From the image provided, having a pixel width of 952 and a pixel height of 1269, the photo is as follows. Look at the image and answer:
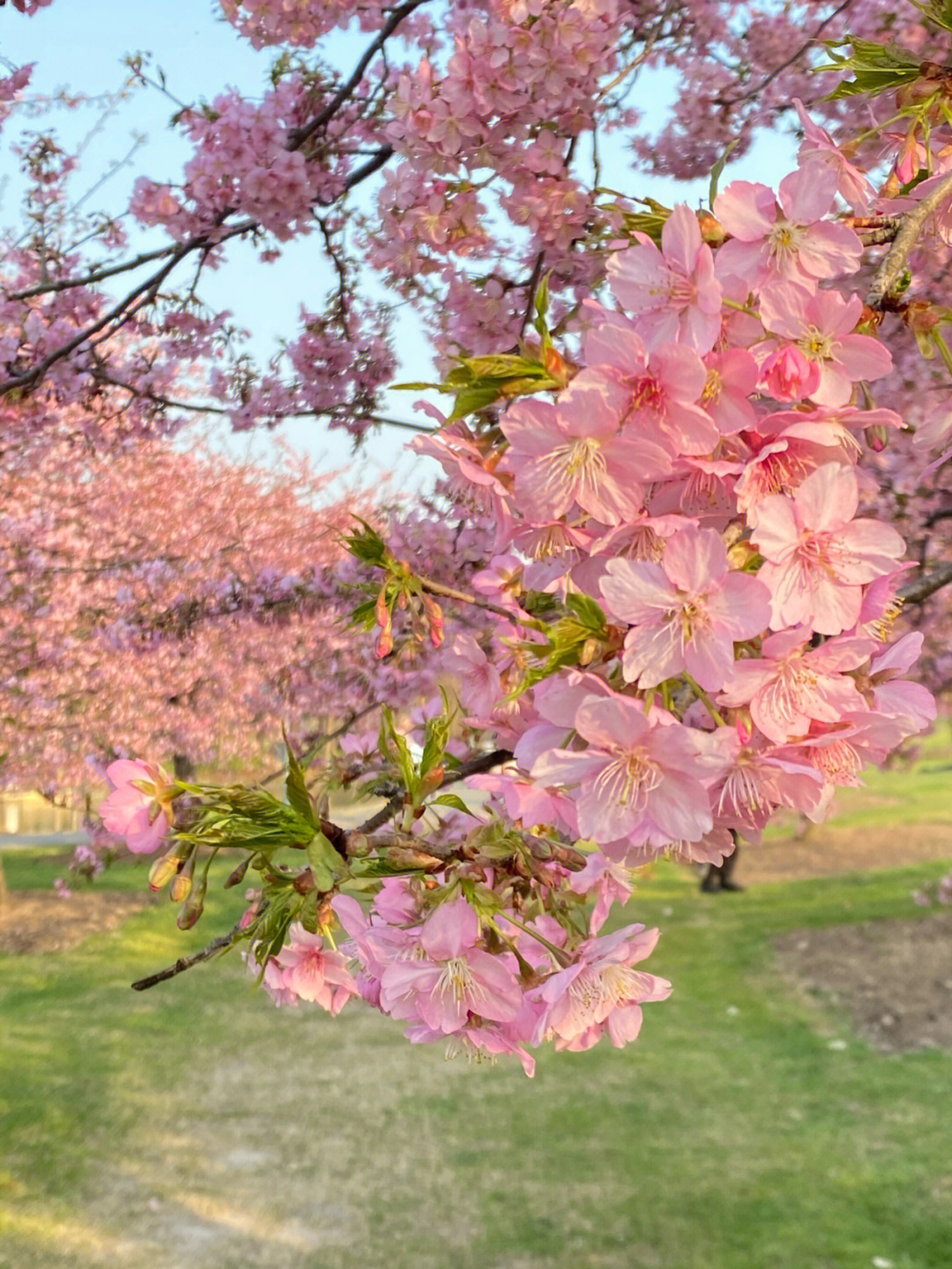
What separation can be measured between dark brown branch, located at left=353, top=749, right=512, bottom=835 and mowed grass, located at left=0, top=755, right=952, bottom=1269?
4791 millimetres

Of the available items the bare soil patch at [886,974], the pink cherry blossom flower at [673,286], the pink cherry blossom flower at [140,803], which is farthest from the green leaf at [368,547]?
the bare soil patch at [886,974]

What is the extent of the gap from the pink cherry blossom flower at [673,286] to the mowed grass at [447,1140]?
562 cm

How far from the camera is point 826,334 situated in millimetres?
744

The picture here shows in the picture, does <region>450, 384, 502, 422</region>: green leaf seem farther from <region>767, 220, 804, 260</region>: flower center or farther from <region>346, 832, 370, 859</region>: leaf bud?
<region>346, 832, 370, 859</region>: leaf bud

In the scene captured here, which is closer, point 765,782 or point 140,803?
point 765,782

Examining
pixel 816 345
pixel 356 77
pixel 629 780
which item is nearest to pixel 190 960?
pixel 629 780

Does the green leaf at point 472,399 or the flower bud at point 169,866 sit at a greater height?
the green leaf at point 472,399

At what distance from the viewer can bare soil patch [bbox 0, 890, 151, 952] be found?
10867mm

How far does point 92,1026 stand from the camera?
8.73 m

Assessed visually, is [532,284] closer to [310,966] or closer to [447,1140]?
[310,966]

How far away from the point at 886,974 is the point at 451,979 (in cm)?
920

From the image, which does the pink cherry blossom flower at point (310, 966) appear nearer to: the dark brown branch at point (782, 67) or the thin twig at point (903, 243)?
the thin twig at point (903, 243)

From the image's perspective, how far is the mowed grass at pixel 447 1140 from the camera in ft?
18.6

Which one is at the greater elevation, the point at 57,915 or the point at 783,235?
the point at 783,235
